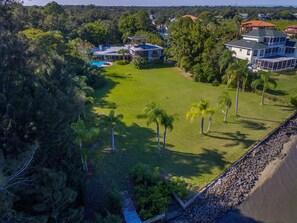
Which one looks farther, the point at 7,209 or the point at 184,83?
the point at 184,83

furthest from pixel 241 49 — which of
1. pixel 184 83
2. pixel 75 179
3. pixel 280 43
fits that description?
pixel 75 179

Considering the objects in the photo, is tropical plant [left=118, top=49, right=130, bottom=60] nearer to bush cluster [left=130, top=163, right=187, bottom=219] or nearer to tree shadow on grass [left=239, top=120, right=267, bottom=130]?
tree shadow on grass [left=239, top=120, right=267, bottom=130]

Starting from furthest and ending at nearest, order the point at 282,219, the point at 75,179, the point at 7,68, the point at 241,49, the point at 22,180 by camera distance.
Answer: the point at 241,49 < the point at 282,219 < the point at 75,179 < the point at 7,68 < the point at 22,180

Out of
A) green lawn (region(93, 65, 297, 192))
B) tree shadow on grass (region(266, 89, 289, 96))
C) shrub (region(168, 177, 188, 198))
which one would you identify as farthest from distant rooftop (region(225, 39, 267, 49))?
shrub (region(168, 177, 188, 198))

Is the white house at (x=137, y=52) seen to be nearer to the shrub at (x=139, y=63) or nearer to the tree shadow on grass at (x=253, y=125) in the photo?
the shrub at (x=139, y=63)

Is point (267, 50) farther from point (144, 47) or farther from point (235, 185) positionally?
point (235, 185)

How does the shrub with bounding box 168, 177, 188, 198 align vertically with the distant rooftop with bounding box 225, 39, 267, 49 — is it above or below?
below

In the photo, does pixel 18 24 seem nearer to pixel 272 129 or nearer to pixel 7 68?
pixel 7 68

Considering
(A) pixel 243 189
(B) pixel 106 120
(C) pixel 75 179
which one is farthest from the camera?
(B) pixel 106 120
